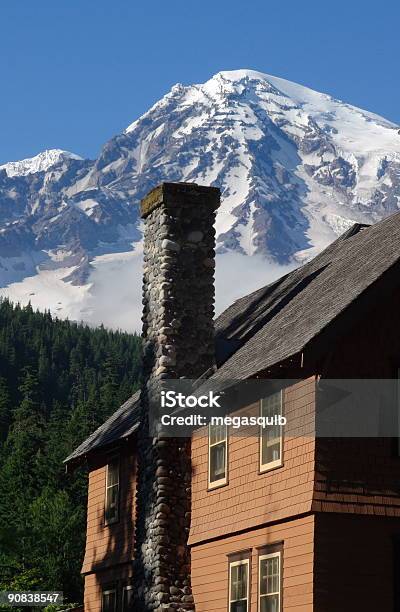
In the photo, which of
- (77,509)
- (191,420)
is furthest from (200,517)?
(77,509)

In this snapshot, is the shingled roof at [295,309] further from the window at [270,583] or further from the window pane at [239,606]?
the window pane at [239,606]

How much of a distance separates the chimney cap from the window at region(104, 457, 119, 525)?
7.20 metres

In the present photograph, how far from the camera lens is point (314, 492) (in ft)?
72.7

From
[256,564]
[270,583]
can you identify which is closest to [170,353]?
[256,564]

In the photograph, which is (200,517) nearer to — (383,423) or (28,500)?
(383,423)

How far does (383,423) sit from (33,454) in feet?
312

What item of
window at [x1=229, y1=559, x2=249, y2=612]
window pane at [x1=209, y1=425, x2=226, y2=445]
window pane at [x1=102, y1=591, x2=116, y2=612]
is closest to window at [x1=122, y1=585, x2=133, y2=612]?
window pane at [x1=102, y1=591, x2=116, y2=612]

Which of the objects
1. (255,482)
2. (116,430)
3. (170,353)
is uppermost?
(170,353)

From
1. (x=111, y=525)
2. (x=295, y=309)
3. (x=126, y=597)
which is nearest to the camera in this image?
(x=295, y=309)

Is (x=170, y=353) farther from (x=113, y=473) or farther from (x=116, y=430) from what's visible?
(x=113, y=473)

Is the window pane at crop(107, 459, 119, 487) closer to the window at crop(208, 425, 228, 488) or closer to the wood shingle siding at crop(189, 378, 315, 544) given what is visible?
the wood shingle siding at crop(189, 378, 315, 544)

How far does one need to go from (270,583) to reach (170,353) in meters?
6.69

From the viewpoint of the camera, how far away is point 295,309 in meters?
27.4

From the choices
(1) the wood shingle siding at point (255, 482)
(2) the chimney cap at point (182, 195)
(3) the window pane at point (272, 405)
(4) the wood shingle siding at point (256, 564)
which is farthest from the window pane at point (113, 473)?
(3) the window pane at point (272, 405)
